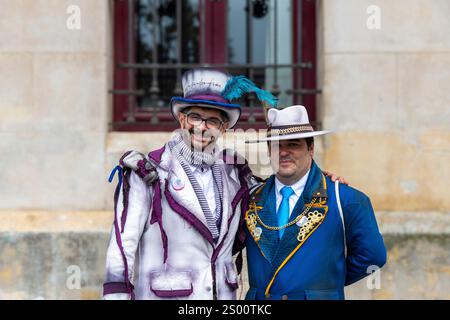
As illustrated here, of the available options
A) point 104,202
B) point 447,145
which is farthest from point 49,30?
point 447,145

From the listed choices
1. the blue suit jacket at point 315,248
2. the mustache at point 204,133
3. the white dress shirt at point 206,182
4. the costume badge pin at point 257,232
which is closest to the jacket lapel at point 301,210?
the blue suit jacket at point 315,248

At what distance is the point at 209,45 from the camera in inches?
225

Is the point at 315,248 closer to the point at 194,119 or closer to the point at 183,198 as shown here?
the point at 183,198

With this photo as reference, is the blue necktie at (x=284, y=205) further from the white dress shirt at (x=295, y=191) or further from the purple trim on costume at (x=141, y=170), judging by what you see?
the purple trim on costume at (x=141, y=170)

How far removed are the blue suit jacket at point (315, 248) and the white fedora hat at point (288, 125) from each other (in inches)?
8.8

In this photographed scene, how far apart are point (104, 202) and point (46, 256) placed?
2.02 ft

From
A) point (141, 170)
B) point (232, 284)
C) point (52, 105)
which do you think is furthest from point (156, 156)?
point (52, 105)

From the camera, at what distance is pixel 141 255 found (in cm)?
334

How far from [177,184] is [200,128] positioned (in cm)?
31

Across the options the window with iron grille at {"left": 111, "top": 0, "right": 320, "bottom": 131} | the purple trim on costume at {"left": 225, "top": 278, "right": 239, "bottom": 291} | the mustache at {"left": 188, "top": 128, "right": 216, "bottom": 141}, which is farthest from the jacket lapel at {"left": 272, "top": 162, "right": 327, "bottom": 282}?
the window with iron grille at {"left": 111, "top": 0, "right": 320, "bottom": 131}

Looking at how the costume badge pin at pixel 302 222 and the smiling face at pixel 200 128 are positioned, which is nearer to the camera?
the costume badge pin at pixel 302 222

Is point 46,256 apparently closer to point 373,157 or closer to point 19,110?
point 19,110

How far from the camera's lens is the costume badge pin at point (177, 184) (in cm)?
333

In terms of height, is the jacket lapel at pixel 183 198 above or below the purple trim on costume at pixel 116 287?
above
